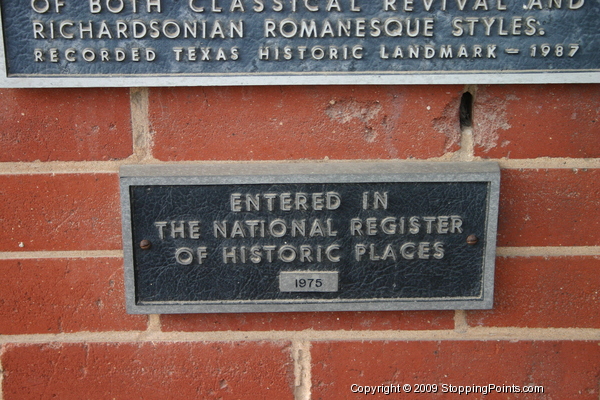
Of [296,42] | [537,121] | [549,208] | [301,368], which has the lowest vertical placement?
[301,368]

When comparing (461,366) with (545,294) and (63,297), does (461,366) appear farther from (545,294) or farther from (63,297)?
(63,297)

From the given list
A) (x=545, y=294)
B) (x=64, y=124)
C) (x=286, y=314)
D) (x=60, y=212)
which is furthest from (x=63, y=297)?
(x=545, y=294)

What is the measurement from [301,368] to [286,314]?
0.16 meters

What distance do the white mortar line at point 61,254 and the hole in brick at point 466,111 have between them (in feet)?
3.15

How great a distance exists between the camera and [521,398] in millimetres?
1479

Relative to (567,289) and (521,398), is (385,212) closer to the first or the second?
(567,289)

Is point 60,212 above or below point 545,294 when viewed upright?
above

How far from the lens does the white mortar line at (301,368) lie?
1471 millimetres

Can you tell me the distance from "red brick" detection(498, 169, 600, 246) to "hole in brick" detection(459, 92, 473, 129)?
6.2 inches

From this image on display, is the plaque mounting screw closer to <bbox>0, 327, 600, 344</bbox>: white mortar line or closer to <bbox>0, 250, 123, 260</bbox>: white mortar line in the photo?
<bbox>0, 327, 600, 344</bbox>: white mortar line

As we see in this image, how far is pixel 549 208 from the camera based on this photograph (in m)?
1.41

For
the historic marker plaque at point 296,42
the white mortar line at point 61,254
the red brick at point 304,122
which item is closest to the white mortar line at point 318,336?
the white mortar line at point 61,254

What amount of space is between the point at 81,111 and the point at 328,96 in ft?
2.06

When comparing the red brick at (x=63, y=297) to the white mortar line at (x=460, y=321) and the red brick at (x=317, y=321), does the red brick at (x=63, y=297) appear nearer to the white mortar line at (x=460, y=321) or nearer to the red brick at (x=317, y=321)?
the red brick at (x=317, y=321)
